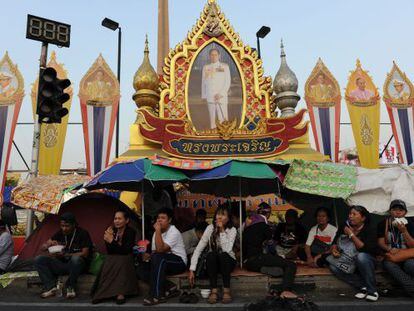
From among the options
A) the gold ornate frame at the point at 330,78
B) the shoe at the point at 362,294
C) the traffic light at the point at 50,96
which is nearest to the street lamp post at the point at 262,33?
the gold ornate frame at the point at 330,78

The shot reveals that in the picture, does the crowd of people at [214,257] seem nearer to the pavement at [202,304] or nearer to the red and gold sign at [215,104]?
the pavement at [202,304]

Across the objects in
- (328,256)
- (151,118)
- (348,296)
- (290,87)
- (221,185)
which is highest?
(290,87)

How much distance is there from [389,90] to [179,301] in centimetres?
1065

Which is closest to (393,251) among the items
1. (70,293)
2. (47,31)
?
(70,293)

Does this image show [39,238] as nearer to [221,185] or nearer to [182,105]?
[221,185]

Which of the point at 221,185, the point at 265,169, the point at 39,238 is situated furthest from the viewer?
the point at 221,185

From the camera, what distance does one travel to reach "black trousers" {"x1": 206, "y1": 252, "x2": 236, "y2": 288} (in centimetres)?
461

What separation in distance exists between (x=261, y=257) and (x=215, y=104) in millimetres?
5391

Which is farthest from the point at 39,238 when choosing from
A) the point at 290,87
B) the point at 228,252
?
the point at 290,87

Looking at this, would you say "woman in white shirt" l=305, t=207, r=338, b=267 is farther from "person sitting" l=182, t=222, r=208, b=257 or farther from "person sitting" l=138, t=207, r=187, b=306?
"person sitting" l=138, t=207, r=187, b=306

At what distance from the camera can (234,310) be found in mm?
4211

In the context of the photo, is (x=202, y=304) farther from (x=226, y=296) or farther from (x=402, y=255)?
(x=402, y=255)

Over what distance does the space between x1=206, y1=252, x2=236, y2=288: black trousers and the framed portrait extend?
16.6 feet

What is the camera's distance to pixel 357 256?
15.6 ft
